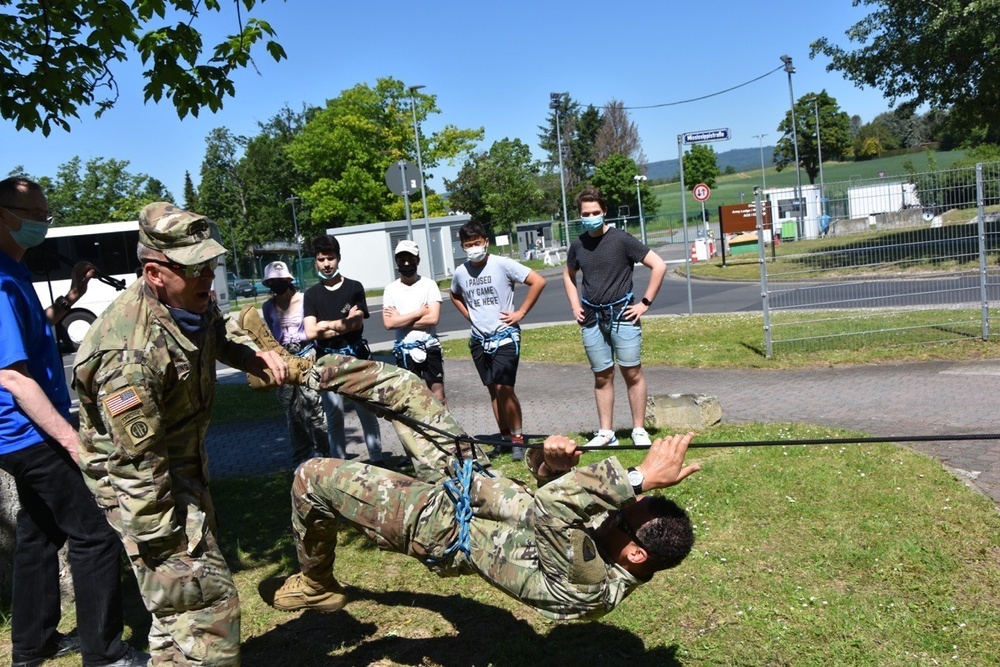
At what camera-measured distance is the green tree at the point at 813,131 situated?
6800 centimetres

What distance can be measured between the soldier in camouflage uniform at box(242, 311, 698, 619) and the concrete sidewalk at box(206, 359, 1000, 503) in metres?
3.76

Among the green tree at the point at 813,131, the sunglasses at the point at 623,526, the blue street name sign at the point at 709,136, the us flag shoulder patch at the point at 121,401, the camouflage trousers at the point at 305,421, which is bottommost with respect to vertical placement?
the camouflage trousers at the point at 305,421

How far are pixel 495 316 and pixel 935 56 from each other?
17.2m

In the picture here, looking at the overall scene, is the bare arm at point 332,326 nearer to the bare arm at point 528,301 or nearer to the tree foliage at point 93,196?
the bare arm at point 528,301

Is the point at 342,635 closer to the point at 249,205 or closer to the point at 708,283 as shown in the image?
the point at 708,283

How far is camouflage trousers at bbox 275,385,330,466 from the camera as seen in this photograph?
7200 millimetres

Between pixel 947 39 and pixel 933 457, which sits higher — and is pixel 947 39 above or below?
above

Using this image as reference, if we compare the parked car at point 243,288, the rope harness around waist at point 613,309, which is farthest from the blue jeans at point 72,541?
the parked car at point 243,288

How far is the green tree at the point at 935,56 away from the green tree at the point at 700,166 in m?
54.1

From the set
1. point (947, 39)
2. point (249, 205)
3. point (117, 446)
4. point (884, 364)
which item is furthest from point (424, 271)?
point (249, 205)

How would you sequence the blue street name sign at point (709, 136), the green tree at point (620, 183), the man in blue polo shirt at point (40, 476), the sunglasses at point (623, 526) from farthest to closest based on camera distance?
the green tree at point (620, 183), the blue street name sign at point (709, 136), the man in blue polo shirt at point (40, 476), the sunglasses at point (623, 526)

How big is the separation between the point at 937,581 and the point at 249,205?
255 ft

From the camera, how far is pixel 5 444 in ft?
12.2

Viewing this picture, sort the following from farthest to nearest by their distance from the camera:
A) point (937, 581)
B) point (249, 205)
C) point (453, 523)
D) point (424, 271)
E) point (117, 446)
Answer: point (249, 205) → point (424, 271) → point (937, 581) → point (453, 523) → point (117, 446)
